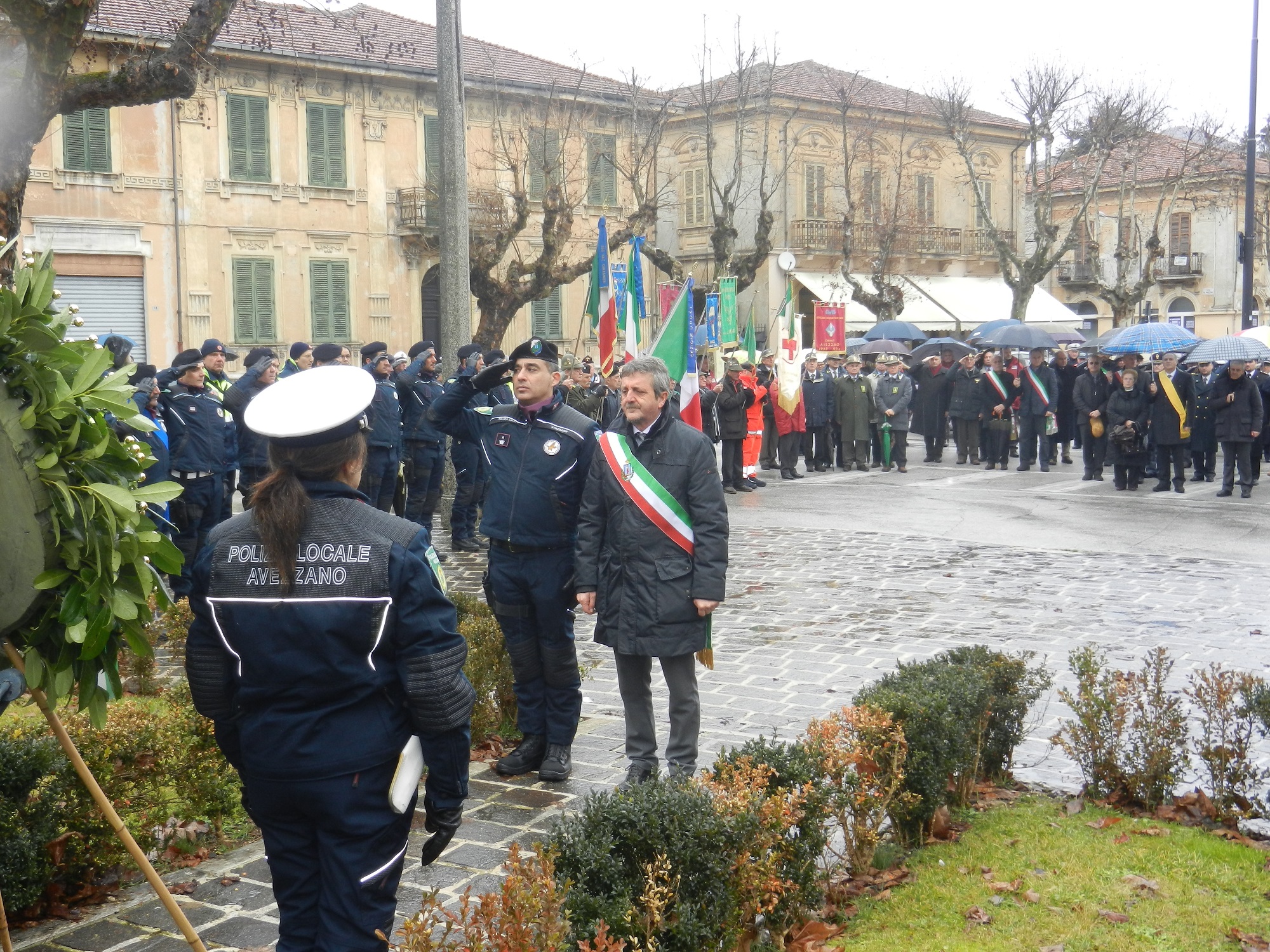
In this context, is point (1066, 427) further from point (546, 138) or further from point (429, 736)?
point (429, 736)

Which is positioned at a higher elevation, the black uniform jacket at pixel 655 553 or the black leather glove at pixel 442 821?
the black uniform jacket at pixel 655 553

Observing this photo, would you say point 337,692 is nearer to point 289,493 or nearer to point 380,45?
point 289,493

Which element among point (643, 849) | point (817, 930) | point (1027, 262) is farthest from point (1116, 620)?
point (1027, 262)

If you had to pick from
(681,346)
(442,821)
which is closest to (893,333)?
(681,346)

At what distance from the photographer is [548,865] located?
3.18 metres

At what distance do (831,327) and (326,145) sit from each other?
44.5 feet

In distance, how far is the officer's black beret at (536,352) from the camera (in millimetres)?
6066

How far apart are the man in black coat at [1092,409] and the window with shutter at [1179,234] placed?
41.3 m

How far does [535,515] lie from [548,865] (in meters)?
2.90

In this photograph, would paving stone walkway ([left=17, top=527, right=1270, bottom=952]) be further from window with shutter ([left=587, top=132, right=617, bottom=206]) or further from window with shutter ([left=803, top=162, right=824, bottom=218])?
window with shutter ([left=803, top=162, right=824, bottom=218])

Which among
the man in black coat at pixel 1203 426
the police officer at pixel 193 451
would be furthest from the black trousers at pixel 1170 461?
the police officer at pixel 193 451

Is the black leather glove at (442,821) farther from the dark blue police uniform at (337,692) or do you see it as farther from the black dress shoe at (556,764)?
the black dress shoe at (556,764)

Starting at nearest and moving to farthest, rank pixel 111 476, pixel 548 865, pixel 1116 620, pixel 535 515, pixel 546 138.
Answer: pixel 548 865 → pixel 111 476 → pixel 535 515 → pixel 1116 620 → pixel 546 138

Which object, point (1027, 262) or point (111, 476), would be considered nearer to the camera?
point (111, 476)
